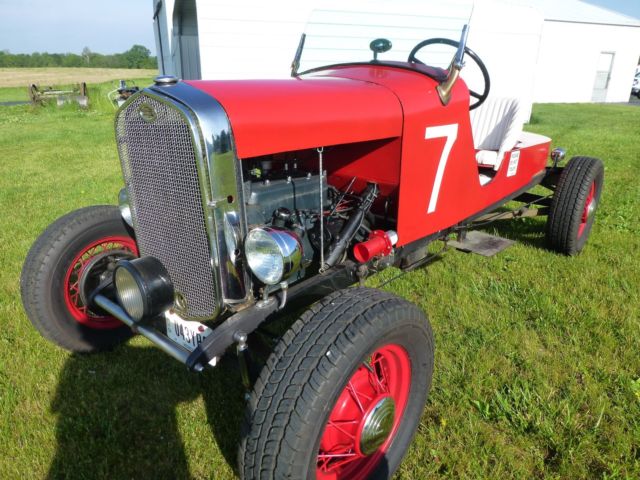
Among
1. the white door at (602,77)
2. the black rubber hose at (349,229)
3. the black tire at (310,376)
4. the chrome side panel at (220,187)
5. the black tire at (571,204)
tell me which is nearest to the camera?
the black tire at (310,376)

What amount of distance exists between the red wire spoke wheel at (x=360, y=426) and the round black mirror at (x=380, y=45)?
5.62ft

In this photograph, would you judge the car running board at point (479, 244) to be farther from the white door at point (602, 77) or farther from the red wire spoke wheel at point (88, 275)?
the white door at point (602, 77)

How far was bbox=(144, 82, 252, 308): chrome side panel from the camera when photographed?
5.00 feet

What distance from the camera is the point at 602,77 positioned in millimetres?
22203

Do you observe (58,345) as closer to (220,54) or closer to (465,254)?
(465,254)

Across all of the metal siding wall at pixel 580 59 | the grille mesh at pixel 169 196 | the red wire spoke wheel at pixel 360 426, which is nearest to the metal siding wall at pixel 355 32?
the grille mesh at pixel 169 196

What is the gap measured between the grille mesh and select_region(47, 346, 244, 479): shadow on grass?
1.21 ft

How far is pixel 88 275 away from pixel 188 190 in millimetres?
1045

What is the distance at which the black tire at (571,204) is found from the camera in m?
3.53

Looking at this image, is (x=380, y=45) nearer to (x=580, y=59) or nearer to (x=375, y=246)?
(x=375, y=246)

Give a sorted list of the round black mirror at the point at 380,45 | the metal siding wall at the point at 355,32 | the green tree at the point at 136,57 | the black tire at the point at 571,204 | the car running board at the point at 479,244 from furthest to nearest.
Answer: the green tree at the point at 136,57 < the black tire at the point at 571,204 < the car running board at the point at 479,244 < the metal siding wall at the point at 355,32 < the round black mirror at the point at 380,45

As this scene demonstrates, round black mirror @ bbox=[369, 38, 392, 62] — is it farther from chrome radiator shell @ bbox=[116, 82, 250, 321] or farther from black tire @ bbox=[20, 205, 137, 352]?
black tire @ bbox=[20, 205, 137, 352]

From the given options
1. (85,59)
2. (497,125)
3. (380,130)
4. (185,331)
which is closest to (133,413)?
(185,331)

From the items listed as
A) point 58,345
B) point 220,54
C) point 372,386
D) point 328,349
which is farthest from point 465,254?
point 220,54
